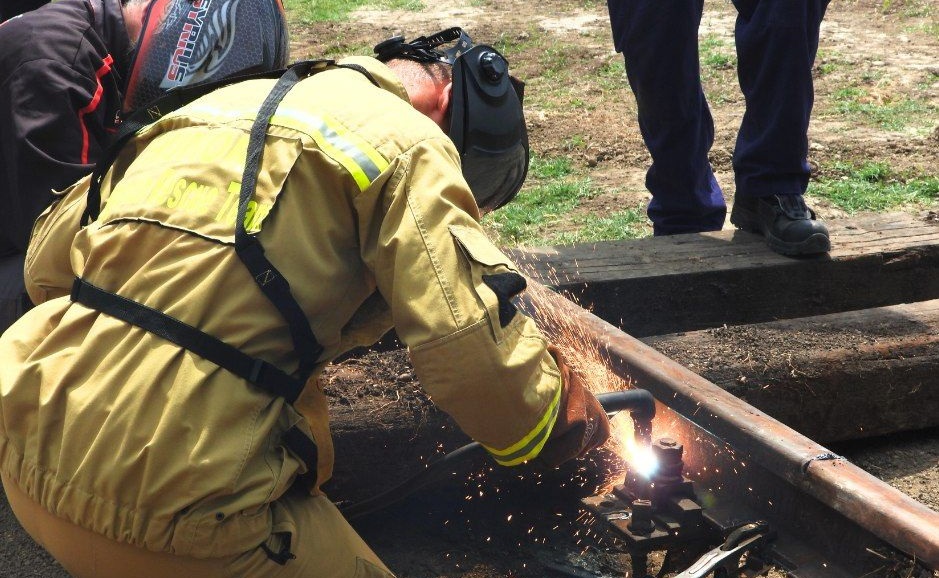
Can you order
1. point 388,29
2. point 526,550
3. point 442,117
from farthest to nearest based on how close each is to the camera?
1. point 388,29
2. point 526,550
3. point 442,117

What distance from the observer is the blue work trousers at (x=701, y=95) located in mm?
4074

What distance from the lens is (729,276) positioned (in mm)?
4035

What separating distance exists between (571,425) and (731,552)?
551 mm

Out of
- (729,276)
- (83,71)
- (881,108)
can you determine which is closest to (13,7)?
(83,71)

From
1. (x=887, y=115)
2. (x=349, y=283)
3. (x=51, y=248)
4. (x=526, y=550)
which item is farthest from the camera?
(x=887, y=115)

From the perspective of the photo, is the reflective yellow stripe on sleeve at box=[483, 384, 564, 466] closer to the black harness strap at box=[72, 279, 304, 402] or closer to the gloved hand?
the gloved hand

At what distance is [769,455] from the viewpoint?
265 cm

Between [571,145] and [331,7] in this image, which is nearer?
[571,145]

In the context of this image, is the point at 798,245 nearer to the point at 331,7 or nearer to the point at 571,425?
the point at 571,425

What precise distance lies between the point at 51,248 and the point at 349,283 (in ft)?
2.54

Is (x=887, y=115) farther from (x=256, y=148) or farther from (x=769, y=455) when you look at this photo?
(x=256, y=148)

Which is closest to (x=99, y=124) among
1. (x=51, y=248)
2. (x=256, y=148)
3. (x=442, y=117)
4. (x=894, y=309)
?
(x=51, y=248)

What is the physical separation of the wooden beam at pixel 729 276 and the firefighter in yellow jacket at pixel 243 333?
1.87 m

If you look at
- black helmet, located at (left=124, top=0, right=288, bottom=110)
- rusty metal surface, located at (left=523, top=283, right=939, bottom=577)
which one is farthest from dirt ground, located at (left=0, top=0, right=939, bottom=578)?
black helmet, located at (left=124, top=0, right=288, bottom=110)
